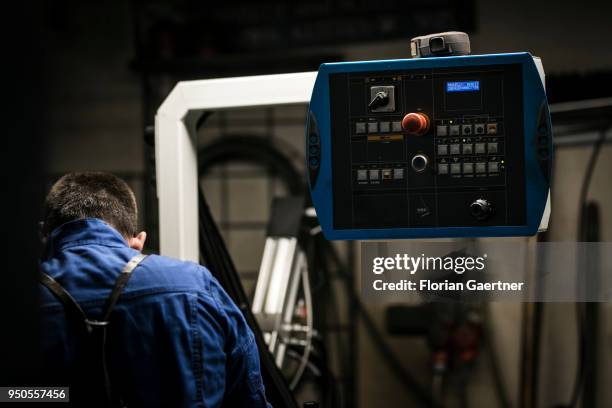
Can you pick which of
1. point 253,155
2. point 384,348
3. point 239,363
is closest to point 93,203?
point 239,363

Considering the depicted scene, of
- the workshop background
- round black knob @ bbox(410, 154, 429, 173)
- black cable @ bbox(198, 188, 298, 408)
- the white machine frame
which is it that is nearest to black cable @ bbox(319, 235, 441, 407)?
the workshop background

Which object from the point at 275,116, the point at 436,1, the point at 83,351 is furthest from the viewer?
the point at 275,116

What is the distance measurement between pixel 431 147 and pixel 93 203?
62 cm

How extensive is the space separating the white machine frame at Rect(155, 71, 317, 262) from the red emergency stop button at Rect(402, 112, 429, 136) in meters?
0.37

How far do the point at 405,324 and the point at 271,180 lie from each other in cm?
A: 87

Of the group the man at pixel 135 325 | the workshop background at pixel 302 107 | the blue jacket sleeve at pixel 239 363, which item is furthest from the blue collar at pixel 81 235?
the workshop background at pixel 302 107

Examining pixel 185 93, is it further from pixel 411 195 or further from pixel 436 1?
pixel 436 1

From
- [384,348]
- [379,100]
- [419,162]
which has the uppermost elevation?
[379,100]

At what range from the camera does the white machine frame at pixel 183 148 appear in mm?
1539

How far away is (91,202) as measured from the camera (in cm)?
137

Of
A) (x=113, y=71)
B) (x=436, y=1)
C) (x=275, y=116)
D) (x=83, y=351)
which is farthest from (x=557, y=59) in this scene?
(x=83, y=351)

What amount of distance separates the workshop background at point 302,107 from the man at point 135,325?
1648mm

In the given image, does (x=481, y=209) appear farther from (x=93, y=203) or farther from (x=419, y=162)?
(x=93, y=203)

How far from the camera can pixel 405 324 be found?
10.6 feet
